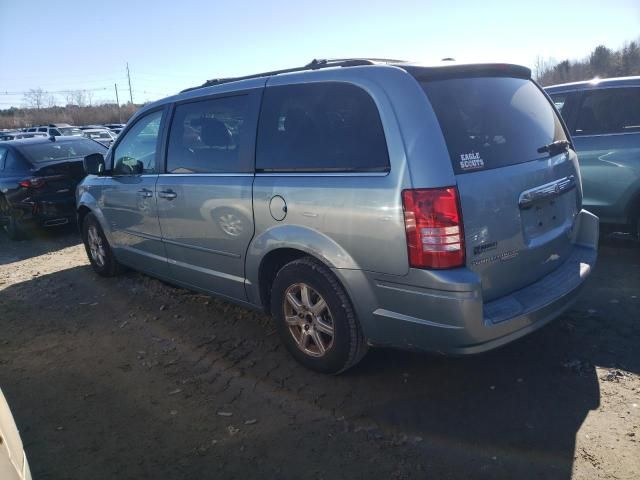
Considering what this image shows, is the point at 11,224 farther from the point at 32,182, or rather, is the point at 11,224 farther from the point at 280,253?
the point at 280,253

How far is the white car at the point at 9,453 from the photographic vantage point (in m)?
1.71

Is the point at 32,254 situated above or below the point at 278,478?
above

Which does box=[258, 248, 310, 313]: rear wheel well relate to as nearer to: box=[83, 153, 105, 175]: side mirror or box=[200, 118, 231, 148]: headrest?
box=[200, 118, 231, 148]: headrest

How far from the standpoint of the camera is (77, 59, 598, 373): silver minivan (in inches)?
104

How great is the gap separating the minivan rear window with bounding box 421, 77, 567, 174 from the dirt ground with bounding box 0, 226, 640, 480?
1374 millimetres

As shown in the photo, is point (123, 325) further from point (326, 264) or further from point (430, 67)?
point (430, 67)

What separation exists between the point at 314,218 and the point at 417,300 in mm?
800

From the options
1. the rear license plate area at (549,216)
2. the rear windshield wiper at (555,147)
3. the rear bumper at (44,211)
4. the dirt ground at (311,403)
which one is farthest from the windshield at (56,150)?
the rear license plate area at (549,216)

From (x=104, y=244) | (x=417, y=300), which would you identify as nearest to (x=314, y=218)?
(x=417, y=300)

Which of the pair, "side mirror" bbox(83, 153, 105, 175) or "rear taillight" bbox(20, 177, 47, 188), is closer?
"side mirror" bbox(83, 153, 105, 175)

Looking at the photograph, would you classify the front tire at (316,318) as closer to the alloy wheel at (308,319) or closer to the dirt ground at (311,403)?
the alloy wheel at (308,319)

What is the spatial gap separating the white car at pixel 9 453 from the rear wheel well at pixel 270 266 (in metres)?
1.77

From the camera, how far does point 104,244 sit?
18.9 feet

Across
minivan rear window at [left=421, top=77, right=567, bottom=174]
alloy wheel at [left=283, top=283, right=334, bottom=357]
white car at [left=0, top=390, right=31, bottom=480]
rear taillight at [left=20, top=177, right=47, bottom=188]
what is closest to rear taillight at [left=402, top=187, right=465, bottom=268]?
minivan rear window at [left=421, top=77, right=567, bottom=174]
